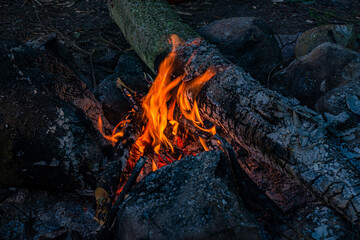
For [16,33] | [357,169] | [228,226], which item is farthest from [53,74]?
[16,33]

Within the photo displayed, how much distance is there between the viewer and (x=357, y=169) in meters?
1.87

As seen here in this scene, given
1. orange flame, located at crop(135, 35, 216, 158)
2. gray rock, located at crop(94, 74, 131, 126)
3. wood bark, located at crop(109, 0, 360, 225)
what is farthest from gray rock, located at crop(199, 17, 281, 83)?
gray rock, located at crop(94, 74, 131, 126)

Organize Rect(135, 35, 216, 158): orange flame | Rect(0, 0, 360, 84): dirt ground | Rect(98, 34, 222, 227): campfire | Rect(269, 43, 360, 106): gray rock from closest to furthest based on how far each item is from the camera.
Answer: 1. Rect(98, 34, 222, 227): campfire
2. Rect(135, 35, 216, 158): orange flame
3. Rect(269, 43, 360, 106): gray rock
4. Rect(0, 0, 360, 84): dirt ground

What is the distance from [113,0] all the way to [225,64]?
292cm

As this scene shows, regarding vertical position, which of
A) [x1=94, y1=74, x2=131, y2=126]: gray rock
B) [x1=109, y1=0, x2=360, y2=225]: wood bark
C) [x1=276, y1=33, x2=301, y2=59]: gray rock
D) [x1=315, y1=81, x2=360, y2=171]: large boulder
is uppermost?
[x1=94, y1=74, x2=131, y2=126]: gray rock

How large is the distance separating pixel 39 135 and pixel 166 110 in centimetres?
123

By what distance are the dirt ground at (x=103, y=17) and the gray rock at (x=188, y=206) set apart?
9.42 ft

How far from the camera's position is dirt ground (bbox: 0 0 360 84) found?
489 cm

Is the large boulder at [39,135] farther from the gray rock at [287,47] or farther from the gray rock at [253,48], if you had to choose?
the gray rock at [287,47]

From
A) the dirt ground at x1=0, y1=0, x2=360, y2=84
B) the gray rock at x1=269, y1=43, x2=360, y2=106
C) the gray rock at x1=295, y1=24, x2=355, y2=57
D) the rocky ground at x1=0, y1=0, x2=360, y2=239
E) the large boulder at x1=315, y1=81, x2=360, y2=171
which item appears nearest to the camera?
the rocky ground at x1=0, y1=0, x2=360, y2=239

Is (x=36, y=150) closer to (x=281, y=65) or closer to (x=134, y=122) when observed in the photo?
(x=134, y=122)

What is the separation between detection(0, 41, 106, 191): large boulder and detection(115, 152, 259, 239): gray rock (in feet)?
2.00

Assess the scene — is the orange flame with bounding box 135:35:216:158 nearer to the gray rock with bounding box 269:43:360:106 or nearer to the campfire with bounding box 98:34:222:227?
the campfire with bounding box 98:34:222:227

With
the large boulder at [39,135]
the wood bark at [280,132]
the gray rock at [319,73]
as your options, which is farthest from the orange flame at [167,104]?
the gray rock at [319,73]
